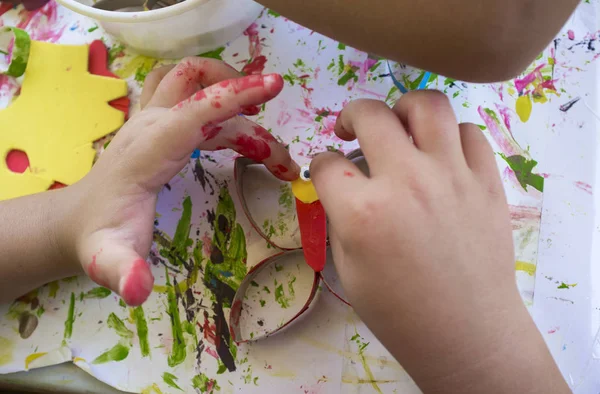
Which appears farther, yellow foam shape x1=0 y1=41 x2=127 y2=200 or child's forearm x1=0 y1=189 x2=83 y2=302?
yellow foam shape x1=0 y1=41 x2=127 y2=200

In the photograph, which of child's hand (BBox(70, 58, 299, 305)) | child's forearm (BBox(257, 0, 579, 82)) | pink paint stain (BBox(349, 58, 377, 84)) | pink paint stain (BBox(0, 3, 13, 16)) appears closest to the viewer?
child's forearm (BBox(257, 0, 579, 82))

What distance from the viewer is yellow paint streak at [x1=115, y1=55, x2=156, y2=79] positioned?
710mm

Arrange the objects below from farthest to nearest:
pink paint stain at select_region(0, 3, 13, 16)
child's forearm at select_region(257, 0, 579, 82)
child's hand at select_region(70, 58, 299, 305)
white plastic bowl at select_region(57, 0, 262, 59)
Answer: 1. pink paint stain at select_region(0, 3, 13, 16)
2. white plastic bowl at select_region(57, 0, 262, 59)
3. child's hand at select_region(70, 58, 299, 305)
4. child's forearm at select_region(257, 0, 579, 82)

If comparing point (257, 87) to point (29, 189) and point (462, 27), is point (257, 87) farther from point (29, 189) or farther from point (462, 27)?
point (29, 189)

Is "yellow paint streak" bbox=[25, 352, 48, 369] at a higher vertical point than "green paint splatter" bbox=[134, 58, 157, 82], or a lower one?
lower

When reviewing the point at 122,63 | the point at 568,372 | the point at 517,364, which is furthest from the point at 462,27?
the point at 122,63

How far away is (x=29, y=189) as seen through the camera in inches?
26.2

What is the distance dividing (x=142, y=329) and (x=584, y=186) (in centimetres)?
60

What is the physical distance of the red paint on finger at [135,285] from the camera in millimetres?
383

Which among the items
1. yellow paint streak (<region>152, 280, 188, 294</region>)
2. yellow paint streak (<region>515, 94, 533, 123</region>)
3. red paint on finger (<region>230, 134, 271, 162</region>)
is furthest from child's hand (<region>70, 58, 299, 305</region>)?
yellow paint streak (<region>515, 94, 533, 123</region>)

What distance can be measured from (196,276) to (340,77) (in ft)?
1.11

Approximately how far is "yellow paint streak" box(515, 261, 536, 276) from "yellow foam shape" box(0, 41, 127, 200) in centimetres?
57

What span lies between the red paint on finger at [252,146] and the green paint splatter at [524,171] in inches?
12.3

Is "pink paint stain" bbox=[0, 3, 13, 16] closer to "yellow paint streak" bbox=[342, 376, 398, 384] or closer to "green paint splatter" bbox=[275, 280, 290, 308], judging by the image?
"green paint splatter" bbox=[275, 280, 290, 308]
